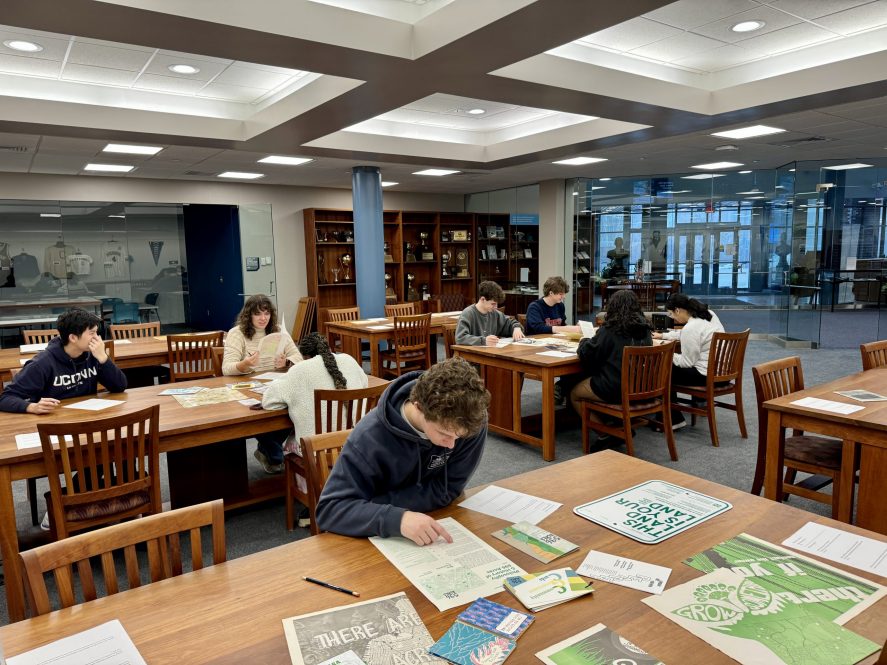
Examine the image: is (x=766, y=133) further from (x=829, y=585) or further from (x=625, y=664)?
(x=625, y=664)

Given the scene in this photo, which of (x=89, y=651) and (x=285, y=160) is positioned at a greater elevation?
(x=285, y=160)

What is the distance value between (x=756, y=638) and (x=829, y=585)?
13.0 inches

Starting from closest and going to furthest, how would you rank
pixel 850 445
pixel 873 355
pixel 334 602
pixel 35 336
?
pixel 334 602 < pixel 850 445 < pixel 873 355 < pixel 35 336

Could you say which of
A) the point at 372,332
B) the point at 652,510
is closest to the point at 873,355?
the point at 652,510

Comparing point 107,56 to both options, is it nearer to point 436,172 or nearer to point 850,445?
point 436,172

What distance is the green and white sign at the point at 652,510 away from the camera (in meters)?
1.68

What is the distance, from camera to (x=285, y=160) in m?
7.62

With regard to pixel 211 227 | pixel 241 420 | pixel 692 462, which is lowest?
pixel 692 462

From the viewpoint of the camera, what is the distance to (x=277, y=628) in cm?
127

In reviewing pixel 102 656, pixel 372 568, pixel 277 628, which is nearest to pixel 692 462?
pixel 372 568

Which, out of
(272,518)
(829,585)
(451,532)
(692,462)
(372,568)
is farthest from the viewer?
(692,462)

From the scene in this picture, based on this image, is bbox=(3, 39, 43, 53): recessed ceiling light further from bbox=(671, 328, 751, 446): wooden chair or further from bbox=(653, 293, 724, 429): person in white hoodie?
bbox=(671, 328, 751, 446): wooden chair

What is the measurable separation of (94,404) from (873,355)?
4.93 m

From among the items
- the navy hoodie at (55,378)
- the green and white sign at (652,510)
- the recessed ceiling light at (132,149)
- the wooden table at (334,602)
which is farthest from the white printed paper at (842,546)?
the recessed ceiling light at (132,149)
